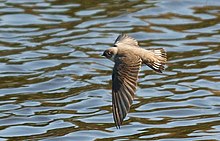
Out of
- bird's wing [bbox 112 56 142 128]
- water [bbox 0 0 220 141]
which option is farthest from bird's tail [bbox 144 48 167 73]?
water [bbox 0 0 220 141]

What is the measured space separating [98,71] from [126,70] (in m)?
3.12

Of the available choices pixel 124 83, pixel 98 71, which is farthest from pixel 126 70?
pixel 98 71

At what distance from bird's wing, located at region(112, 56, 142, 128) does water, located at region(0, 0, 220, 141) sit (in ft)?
3.72

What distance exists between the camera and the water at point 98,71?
8.73 meters

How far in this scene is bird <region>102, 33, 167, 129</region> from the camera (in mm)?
7129

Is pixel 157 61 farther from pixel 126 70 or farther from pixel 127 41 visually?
pixel 127 41

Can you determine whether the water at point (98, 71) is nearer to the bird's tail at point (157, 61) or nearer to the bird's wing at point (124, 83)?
the bird's tail at point (157, 61)

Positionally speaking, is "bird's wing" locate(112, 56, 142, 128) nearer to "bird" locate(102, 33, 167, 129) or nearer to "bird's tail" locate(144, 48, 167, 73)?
"bird" locate(102, 33, 167, 129)

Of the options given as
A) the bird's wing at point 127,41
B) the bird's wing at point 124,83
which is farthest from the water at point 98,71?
the bird's wing at point 124,83

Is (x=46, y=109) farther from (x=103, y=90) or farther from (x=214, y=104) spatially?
(x=214, y=104)

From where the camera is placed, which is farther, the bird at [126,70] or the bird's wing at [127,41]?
the bird's wing at [127,41]

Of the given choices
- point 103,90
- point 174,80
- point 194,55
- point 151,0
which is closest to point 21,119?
point 103,90

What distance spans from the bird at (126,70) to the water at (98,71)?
0.95 meters

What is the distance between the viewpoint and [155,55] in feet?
25.3
